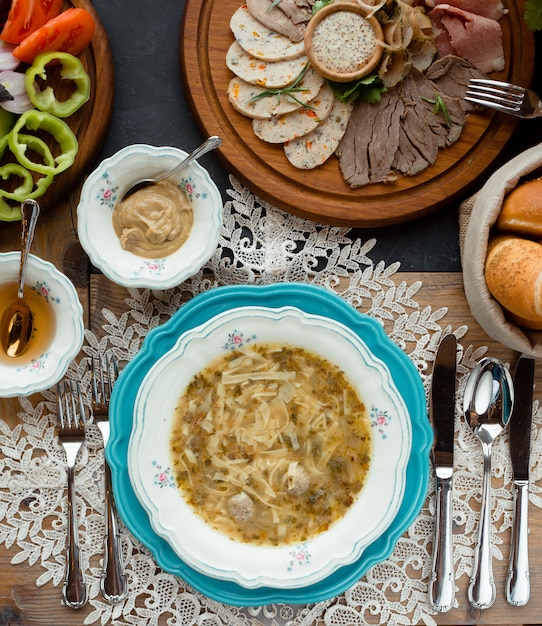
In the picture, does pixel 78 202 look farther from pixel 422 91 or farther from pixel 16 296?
pixel 422 91

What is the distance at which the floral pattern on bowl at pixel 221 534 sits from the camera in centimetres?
216

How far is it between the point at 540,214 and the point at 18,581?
7.28 feet

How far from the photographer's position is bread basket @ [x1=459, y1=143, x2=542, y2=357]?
2.26 metres

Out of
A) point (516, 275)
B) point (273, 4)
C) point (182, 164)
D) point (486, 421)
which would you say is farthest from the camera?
point (486, 421)

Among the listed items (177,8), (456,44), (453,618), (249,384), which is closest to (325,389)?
(249,384)

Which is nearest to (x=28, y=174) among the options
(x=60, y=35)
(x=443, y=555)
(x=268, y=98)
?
(x=60, y=35)

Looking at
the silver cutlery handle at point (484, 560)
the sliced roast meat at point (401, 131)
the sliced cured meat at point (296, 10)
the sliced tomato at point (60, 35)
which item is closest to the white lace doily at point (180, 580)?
the silver cutlery handle at point (484, 560)

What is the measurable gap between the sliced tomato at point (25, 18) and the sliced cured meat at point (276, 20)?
2.31ft

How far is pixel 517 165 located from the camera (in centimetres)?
227

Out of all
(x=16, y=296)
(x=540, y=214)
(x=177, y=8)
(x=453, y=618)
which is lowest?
(x=453, y=618)

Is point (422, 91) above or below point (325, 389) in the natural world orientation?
above

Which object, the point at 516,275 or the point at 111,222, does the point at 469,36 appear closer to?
the point at 516,275

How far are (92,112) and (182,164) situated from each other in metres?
0.43

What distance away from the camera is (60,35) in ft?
7.44
